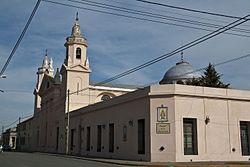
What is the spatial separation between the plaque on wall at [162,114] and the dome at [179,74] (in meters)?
21.9

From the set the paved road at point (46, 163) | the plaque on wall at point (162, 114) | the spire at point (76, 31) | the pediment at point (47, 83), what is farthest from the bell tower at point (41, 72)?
the plaque on wall at point (162, 114)

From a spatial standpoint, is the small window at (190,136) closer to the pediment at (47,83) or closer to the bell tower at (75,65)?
the bell tower at (75,65)

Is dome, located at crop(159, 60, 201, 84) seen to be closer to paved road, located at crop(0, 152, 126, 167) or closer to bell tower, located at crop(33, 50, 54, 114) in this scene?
paved road, located at crop(0, 152, 126, 167)

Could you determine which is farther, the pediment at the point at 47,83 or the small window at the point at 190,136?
the pediment at the point at 47,83

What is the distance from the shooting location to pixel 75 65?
5822 cm

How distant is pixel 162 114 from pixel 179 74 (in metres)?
23.1

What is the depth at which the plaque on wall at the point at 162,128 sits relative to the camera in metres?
29.8

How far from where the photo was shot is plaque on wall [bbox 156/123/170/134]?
2979 centimetres

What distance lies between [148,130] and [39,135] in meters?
47.8

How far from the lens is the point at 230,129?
31.8 meters

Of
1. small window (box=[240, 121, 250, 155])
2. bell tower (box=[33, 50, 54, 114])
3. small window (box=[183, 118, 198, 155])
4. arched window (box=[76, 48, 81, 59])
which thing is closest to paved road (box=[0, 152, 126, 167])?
small window (box=[183, 118, 198, 155])

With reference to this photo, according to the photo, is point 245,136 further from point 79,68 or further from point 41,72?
point 41,72

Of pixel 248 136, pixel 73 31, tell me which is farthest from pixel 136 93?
pixel 73 31

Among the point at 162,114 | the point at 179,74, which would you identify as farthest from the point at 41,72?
the point at 162,114
